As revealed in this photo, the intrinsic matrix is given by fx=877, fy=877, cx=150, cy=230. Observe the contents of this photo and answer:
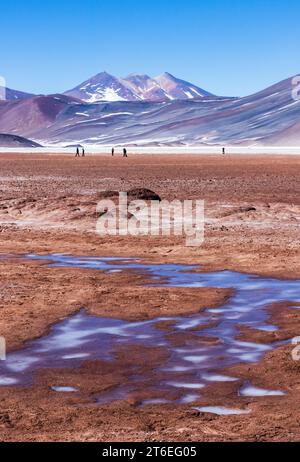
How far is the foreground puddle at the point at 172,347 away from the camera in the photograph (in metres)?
9.31

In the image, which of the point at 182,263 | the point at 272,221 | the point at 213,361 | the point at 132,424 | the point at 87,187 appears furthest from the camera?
the point at 87,187

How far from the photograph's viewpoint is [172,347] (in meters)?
11.1

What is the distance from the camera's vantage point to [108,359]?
416 inches

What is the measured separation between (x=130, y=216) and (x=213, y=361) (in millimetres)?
15125

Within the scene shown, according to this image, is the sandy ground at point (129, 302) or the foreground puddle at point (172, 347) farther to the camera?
the foreground puddle at point (172, 347)

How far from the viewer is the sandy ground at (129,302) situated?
26.3 feet

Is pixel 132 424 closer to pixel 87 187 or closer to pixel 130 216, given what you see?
pixel 130 216

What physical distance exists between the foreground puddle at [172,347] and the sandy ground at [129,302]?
195 mm

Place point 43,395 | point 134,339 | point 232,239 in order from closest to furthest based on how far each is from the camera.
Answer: point 43,395 → point 134,339 → point 232,239

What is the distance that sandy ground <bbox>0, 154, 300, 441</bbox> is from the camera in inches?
316

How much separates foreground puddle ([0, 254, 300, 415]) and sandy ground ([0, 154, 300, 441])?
20 centimetres

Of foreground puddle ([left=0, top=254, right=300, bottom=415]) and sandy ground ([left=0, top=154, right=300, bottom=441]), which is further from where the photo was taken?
foreground puddle ([left=0, top=254, right=300, bottom=415])

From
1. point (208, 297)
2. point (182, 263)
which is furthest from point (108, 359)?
point (182, 263)

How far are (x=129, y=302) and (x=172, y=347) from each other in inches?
111
